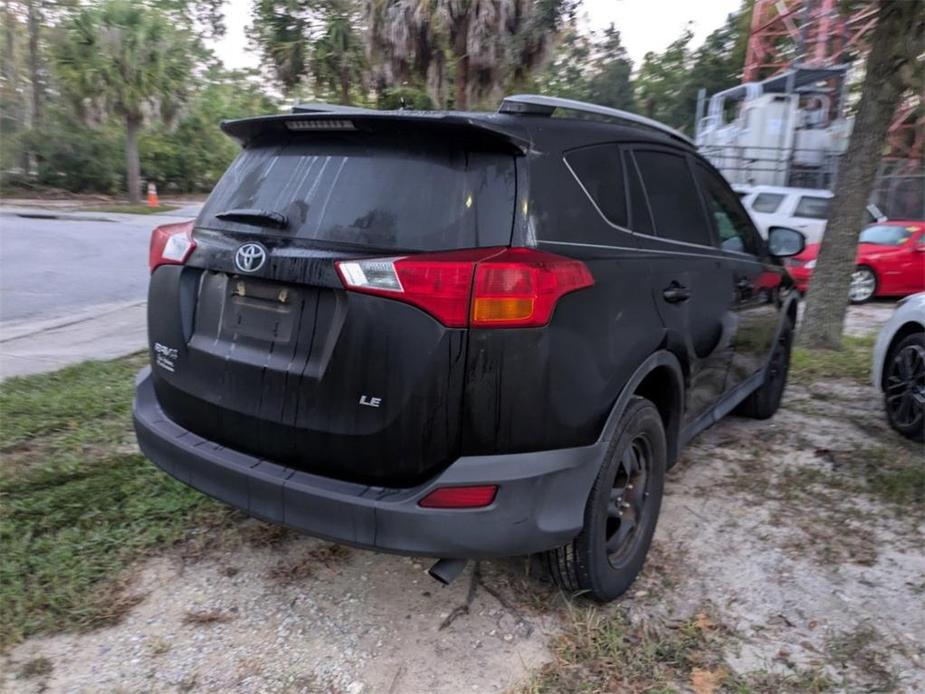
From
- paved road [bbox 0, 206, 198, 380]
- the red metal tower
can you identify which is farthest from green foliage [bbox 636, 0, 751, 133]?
paved road [bbox 0, 206, 198, 380]

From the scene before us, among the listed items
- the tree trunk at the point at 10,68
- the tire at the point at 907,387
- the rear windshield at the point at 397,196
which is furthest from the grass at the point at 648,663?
the tree trunk at the point at 10,68

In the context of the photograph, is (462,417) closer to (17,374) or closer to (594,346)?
(594,346)

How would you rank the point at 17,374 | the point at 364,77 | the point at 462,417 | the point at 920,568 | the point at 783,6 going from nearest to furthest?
the point at 462,417 → the point at 920,568 → the point at 17,374 → the point at 364,77 → the point at 783,6

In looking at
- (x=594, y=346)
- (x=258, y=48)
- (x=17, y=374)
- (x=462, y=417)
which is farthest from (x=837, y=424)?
(x=258, y=48)

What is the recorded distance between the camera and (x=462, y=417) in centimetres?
221

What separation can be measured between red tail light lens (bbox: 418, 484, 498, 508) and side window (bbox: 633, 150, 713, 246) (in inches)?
58.1

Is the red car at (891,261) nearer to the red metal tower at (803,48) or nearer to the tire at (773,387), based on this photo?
the tire at (773,387)

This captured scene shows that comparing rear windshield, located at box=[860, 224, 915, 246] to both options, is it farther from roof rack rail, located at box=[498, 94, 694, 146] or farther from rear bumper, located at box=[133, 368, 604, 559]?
rear bumper, located at box=[133, 368, 604, 559]

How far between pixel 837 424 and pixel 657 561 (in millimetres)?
2557

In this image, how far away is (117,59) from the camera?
2581cm

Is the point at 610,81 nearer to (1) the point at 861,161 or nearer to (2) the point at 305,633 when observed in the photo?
(1) the point at 861,161

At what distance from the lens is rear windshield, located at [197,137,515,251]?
2279 mm

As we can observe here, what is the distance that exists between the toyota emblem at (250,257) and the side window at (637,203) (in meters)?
1.43

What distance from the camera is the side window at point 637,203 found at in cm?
293
